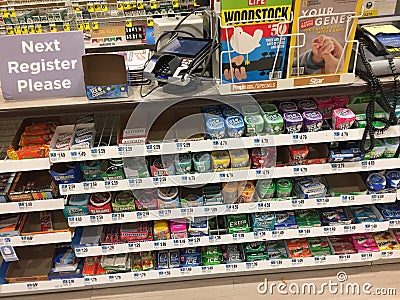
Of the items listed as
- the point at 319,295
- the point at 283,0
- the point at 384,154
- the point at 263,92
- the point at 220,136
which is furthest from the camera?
the point at 319,295

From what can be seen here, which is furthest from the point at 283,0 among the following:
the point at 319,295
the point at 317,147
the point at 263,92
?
the point at 319,295

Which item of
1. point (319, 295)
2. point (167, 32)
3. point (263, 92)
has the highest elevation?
point (167, 32)

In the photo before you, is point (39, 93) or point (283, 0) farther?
point (39, 93)

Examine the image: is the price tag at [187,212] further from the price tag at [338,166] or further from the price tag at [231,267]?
the price tag at [338,166]

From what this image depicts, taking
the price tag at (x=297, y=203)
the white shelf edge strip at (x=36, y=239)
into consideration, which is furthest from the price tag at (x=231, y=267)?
the white shelf edge strip at (x=36, y=239)

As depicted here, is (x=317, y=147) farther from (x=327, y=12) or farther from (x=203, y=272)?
(x=203, y=272)

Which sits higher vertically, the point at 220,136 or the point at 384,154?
the point at 220,136

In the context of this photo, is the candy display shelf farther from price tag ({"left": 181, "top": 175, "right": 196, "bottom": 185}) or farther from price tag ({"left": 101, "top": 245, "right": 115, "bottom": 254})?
price tag ({"left": 101, "top": 245, "right": 115, "bottom": 254})

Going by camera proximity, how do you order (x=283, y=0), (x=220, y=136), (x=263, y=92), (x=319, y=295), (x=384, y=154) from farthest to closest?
(x=319, y=295)
(x=384, y=154)
(x=220, y=136)
(x=263, y=92)
(x=283, y=0)

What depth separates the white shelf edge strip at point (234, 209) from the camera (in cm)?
206

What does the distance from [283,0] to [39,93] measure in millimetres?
1027

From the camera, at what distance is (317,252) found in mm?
2293

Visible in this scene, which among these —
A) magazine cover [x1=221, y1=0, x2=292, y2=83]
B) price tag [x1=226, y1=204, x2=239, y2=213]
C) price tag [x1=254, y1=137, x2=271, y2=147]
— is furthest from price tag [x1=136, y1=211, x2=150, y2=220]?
magazine cover [x1=221, y1=0, x2=292, y2=83]

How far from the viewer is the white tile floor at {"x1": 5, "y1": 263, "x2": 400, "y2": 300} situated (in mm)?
2232
